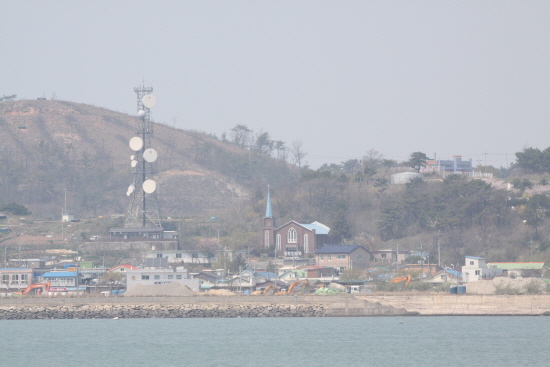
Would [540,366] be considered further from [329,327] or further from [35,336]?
[35,336]

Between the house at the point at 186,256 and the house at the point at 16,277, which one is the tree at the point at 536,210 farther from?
the house at the point at 16,277

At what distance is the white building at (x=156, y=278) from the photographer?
66.1m

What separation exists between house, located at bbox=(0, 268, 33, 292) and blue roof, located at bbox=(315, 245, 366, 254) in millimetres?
27172

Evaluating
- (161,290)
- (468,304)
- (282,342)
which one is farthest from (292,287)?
(282,342)

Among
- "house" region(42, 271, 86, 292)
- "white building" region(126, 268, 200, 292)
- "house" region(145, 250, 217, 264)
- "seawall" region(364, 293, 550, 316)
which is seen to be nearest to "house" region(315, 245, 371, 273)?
"house" region(145, 250, 217, 264)

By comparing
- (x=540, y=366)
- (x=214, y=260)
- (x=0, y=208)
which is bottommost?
(x=540, y=366)

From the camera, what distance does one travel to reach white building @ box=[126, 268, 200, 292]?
217ft

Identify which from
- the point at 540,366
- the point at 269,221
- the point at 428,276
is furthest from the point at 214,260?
the point at 540,366

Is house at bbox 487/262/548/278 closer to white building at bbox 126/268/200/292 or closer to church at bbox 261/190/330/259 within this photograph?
church at bbox 261/190/330/259

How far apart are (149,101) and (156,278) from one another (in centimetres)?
3110

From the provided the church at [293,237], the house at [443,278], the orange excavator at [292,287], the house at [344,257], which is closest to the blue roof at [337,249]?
the house at [344,257]

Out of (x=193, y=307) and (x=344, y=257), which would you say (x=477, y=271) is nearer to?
(x=344, y=257)

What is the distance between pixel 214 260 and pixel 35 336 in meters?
38.4

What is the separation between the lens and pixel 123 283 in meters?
71.4
